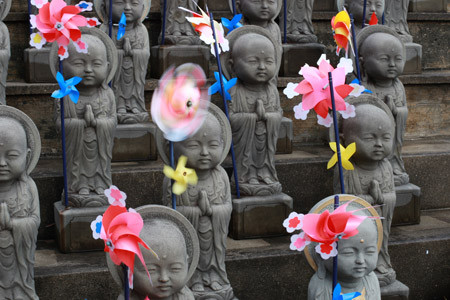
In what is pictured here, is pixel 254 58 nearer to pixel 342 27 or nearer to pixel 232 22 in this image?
pixel 232 22

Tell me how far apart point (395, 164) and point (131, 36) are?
6.59ft

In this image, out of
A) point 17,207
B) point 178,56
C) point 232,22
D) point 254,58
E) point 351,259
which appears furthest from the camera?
point 178,56

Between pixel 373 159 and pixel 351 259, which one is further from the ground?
pixel 373 159

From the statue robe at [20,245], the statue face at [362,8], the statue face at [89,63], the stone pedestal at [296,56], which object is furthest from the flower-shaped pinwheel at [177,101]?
the statue face at [362,8]

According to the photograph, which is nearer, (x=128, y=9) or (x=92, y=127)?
(x=92, y=127)

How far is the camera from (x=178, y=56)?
20.8ft

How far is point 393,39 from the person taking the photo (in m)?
5.71

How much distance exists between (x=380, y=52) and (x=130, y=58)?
1.68 meters

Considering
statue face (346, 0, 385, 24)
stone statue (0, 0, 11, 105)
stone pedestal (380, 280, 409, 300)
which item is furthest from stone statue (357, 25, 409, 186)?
stone statue (0, 0, 11, 105)

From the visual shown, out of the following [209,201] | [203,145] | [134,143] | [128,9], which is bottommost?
[209,201]

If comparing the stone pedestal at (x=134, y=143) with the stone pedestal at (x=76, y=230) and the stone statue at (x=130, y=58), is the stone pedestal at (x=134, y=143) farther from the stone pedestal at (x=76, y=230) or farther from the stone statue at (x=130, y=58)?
the stone pedestal at (x=76, y=230)

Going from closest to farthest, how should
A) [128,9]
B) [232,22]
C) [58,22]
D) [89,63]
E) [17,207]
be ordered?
1. [17,207]
2. [58,22]
3. [89,63]
4. [232,22]
5. [128,9]

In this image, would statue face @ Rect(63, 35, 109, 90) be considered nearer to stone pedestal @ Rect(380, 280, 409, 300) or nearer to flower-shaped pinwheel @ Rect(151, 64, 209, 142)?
flower-shaped pinwheel @ Rect(151, 64, 209, 142)

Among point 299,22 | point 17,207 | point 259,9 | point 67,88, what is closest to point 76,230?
point 17,207
